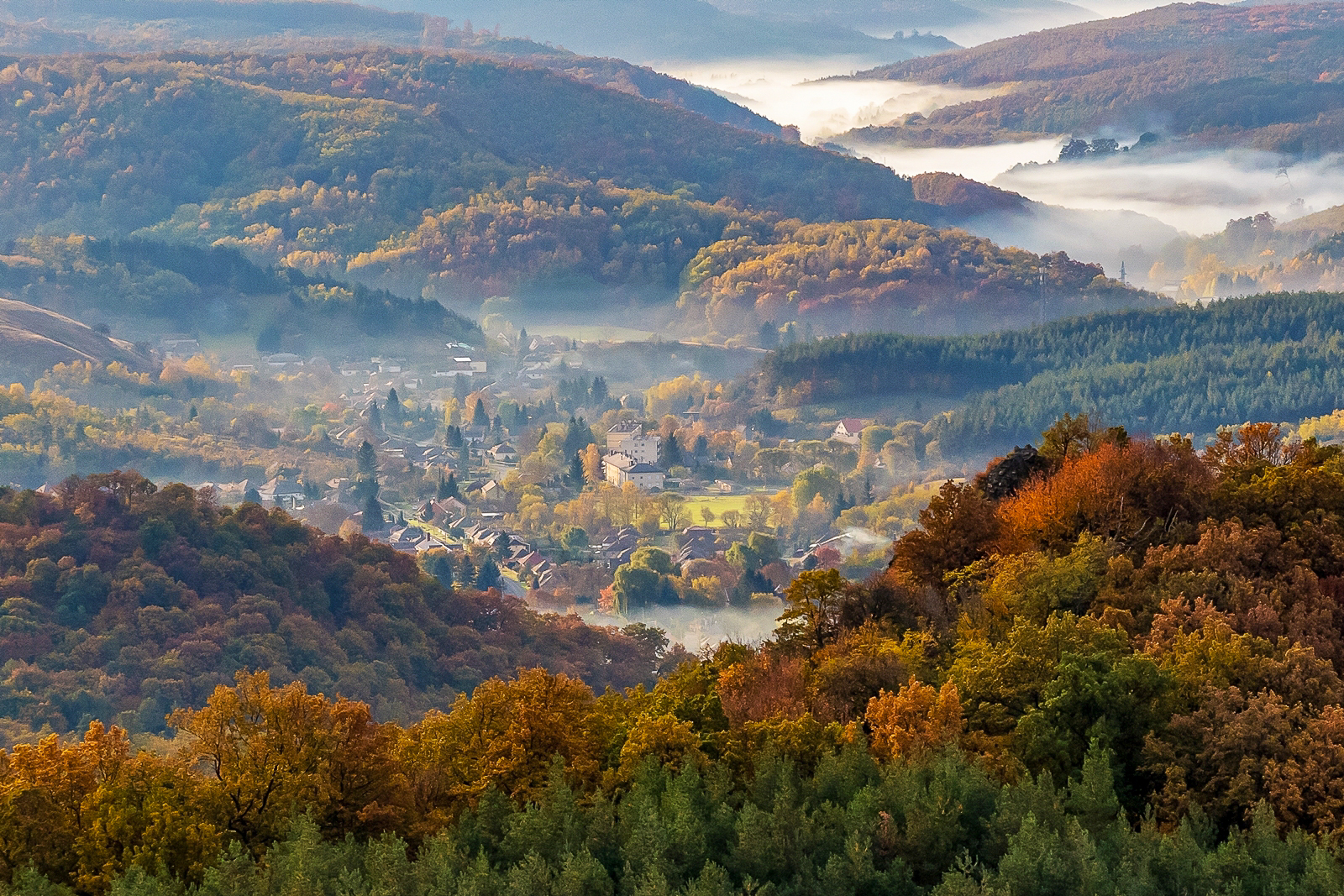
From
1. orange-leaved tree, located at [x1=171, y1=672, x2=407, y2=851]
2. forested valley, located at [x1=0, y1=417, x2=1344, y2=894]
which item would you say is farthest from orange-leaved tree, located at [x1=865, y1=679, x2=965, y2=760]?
orange-leaved tree, located at [x1=171, y1=672, x2=407, y2=851]

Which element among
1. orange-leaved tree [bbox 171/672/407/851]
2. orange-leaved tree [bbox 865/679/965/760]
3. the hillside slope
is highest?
orange-leaved tree [bbox 865/679/965/760]

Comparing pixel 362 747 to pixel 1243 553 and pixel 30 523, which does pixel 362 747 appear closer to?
pixel 1243 553

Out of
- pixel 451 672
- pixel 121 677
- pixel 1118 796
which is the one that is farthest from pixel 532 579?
pixel 1118 796

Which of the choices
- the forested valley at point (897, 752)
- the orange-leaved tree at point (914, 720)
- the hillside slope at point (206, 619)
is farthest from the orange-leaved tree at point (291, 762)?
the hillside slope at point (206, 619)

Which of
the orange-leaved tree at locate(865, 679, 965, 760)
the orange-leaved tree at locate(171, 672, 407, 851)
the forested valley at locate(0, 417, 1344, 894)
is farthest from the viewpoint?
the orange-leaved tree at locate(865, 679, 965, 760)

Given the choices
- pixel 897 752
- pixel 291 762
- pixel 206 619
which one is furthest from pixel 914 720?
pixel 206 619

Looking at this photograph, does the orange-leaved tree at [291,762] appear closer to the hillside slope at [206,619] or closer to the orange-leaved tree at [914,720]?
the orange-leaved tree at [914,720]

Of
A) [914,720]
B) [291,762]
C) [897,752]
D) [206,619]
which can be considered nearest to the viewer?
[897,752]

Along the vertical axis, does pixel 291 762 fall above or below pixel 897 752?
below

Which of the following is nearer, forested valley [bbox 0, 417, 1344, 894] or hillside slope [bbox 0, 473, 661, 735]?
forested valley [bbox 0, 417, 1344, 894]

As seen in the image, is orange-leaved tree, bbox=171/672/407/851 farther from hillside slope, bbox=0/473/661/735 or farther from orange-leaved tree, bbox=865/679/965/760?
hillside slope, bbox=0/473/661/735

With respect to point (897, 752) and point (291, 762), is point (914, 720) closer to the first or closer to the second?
point (897, 752)
